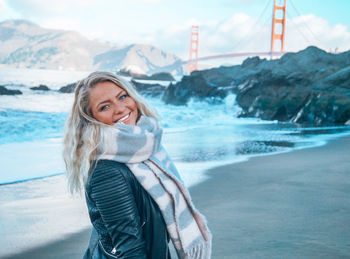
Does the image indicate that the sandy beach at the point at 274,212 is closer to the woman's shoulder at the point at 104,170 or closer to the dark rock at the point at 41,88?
the woman's shoulder at the point at 104,170

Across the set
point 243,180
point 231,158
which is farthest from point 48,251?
point 231,158

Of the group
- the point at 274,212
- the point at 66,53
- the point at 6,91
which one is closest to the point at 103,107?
the point at 274,212

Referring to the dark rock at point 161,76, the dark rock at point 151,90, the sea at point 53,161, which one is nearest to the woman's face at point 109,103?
the sea at point 53,161

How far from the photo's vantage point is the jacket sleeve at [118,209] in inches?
28.8

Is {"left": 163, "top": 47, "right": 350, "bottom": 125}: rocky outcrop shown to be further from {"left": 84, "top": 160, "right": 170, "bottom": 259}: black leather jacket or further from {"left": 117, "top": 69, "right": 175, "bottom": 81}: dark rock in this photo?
{"left": 117, "top": 69, "right": 175, "bottom": 81}: dark rock

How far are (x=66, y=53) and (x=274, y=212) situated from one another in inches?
1602

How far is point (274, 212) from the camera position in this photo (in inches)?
80.4

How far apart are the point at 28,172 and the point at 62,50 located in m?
38.8

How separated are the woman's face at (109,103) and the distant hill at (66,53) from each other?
1208 inches

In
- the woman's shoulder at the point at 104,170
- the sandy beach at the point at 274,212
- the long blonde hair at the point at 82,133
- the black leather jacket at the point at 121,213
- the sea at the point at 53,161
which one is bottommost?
the sea at the point at 53,161

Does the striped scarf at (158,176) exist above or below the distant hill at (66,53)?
below

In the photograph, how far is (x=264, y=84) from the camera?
372 inches

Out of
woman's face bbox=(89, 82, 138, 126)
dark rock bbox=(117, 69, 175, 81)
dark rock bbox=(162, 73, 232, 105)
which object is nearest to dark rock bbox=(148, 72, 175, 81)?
dark rock bbox=(117, 69, 175, 81)

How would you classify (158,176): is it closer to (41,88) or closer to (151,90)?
(151,90)
